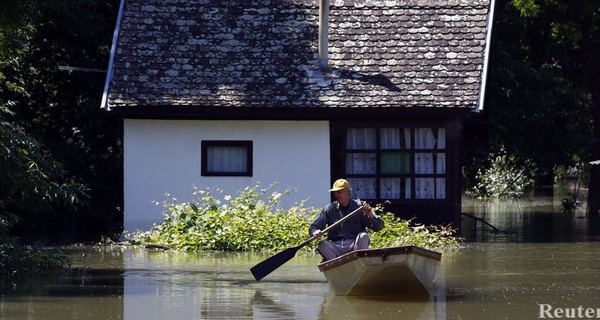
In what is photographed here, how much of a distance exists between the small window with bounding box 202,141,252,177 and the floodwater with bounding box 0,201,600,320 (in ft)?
8.31

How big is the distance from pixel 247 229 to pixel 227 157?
2472mm

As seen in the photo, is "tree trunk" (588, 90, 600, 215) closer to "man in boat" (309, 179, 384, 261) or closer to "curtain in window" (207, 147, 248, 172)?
"curtain in window" (207, 147, 248, 172)

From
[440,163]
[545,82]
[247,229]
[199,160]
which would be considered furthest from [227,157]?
[545,82]

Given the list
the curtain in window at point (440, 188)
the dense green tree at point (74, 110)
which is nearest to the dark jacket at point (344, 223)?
the curtain in window at point (440, 188)

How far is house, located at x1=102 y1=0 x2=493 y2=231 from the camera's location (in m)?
23.9

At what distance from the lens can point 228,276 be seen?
1834cm

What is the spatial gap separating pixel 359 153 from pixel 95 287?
347 inches

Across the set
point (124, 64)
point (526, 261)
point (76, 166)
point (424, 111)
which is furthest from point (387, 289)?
point (76, 166)

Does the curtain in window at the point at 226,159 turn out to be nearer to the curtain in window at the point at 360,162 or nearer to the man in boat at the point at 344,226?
the curtain in window at the point at 360,162


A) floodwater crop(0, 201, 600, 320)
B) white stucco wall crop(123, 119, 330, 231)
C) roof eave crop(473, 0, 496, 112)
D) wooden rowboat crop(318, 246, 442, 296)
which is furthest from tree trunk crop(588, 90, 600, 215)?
wooden rowboat crop(318, 246, 442, 296)

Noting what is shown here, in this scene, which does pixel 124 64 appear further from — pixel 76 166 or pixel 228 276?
pixel 228 276

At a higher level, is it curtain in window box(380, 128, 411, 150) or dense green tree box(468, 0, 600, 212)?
dense green tree box(468, 0, 600, 212)

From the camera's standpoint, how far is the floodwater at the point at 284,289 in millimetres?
14297

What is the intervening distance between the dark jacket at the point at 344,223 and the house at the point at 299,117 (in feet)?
23.1
